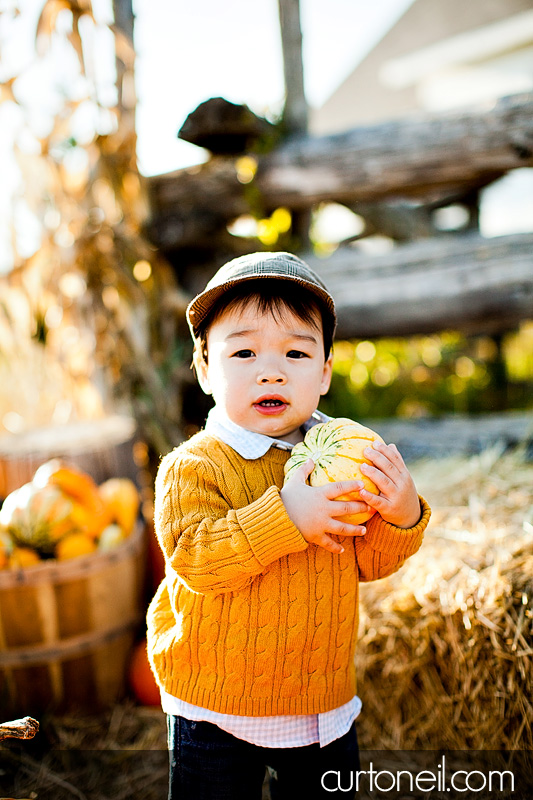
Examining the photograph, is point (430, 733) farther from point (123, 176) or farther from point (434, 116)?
point (123, 176)

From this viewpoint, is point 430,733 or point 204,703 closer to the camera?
point 204,703

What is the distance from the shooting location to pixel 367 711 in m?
2.10

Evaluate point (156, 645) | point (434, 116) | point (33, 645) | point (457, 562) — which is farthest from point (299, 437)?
point (434, 116)

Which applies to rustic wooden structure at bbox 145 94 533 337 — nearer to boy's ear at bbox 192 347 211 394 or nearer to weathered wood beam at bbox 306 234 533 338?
weathered wood beam at bbox 306 234 533 338

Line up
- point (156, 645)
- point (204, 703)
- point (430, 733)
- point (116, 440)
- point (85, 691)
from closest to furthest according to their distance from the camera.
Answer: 1. point (204, 703)
2. point (156, 645)
3. point (430, 733)
4. point (85, 691)
5. point (116, 440)

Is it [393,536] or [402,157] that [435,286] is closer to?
[402,157]

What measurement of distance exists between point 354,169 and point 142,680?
2795mm

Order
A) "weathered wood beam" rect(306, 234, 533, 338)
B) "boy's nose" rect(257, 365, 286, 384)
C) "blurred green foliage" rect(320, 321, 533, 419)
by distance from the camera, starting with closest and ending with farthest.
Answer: "boy's nose" rect(257, 365, 286, 384) < "weathered wood beam" rect(306, 234, 533, 338) < "blurred green foliage" rect(320, 321, 533, 419)

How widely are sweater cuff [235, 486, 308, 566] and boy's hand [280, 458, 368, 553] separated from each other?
2cm

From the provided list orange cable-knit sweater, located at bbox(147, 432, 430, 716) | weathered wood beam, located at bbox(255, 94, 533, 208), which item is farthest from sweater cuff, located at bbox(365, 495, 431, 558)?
weathered wood beam, located at bbox(255, 94, 533, 208)

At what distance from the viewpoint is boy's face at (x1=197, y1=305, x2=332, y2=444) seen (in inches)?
51.3

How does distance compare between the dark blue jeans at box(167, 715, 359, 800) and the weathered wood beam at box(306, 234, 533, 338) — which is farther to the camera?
the weathered wood beam at box(306, 234, 533, 338)

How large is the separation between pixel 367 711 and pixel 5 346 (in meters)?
2.94

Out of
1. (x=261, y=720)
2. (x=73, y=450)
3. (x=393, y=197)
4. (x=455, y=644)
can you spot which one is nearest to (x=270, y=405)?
(x=261, y=720)
